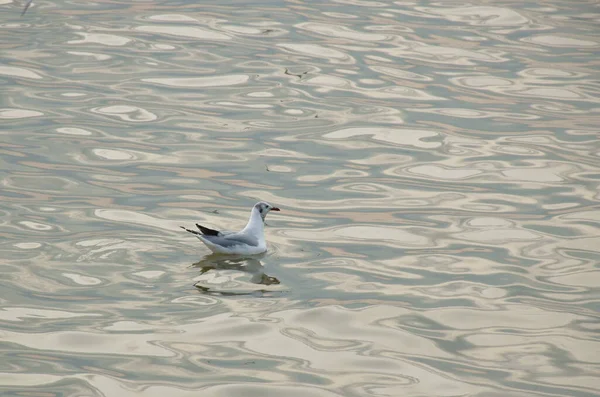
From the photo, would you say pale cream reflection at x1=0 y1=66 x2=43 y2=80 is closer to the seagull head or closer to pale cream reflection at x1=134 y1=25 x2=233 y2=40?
pale cream reflection at x1=134 y1=25 x2=233 y2=40

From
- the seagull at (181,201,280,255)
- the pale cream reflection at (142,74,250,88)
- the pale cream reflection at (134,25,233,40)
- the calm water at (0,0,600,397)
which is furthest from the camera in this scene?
the pale cream reflection at (134,25,233,40)

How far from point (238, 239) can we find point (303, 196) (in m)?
2.58

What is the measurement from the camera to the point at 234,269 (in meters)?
13.1

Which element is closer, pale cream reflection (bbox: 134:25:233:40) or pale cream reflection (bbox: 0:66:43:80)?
pale cream reflection (bbox: 0:66:43:80)

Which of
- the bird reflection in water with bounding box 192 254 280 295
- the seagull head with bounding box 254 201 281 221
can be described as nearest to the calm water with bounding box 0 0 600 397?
the bird reflection in water with bounding box 192 254 280 295

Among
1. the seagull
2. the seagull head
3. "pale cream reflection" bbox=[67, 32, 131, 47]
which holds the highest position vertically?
"pale cream reflection" bbox=[67, 32, 131, 47]

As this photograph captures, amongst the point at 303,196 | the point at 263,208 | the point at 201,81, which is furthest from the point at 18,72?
the point at 263,208

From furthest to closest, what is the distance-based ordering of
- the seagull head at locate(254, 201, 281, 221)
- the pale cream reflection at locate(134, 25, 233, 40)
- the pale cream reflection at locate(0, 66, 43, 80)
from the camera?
1. the pale cream reflection at locate(134, 25, 233, 40)
2. the pale cream reflection at locate(0, 66, 43, 80)
3. the seagull head at locate(254, 201, 281, 221)

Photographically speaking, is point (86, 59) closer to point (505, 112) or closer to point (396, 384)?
point (505, 112)

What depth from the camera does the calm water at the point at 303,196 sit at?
34.8 ft

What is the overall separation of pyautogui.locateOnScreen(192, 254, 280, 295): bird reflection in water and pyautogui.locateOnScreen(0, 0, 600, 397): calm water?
4 centimetres

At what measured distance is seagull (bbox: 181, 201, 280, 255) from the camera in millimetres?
13102

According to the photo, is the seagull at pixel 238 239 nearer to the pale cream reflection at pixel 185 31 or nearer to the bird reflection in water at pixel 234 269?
the bird reflection in water at pixel 234 269

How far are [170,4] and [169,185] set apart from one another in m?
11.5
